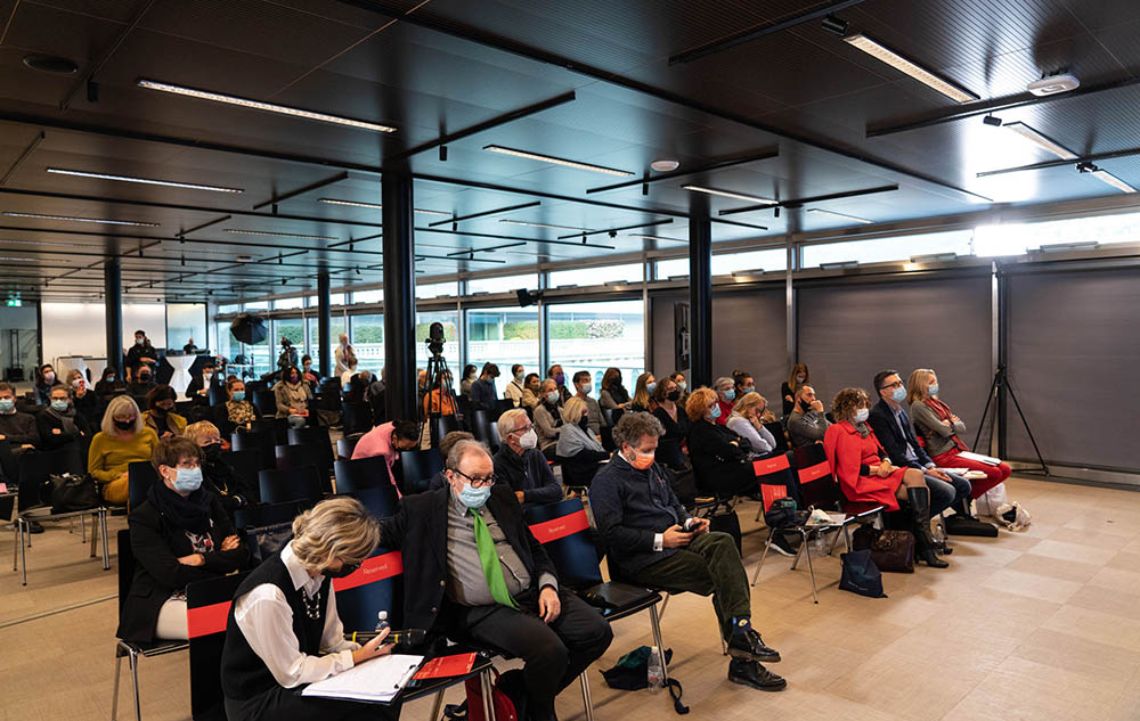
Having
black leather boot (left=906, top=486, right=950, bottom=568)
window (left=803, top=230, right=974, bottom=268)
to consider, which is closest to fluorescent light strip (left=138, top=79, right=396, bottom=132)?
black leather boot (left=906, top=486, right=950, bottom=568)

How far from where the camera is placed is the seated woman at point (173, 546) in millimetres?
3219

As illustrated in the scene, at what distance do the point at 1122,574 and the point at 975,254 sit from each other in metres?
6.28

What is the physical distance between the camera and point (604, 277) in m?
16.3

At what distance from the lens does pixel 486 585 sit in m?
3.24

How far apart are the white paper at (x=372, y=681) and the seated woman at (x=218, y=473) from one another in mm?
2288

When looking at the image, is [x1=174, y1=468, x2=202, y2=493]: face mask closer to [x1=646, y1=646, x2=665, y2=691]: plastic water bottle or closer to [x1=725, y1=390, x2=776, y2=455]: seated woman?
[x1=646, y1=646, x2=665, y2=691]: plastic water bottle

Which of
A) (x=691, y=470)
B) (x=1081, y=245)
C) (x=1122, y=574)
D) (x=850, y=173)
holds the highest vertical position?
(x=850, y=173)

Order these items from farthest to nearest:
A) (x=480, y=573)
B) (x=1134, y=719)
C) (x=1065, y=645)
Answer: (x=1065, y=645)
(x=1134, y=719)
(x=480, y=573)

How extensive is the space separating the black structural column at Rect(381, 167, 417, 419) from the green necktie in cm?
482

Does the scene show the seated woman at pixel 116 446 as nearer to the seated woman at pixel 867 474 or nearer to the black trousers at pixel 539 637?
the black trousers at pixel 539 637

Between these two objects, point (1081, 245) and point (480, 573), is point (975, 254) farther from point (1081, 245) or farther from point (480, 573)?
point (480, 573)

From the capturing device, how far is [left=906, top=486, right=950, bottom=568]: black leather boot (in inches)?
228

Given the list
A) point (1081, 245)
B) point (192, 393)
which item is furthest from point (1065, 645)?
point (192, 393)

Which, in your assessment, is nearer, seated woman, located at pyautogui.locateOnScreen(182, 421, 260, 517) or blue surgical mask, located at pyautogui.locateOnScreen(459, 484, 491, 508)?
blue surgical mask, located at pyautogui.locateOnScreen(459, 484, 491, 508)
